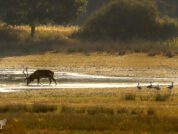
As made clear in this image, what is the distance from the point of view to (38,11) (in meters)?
76.4

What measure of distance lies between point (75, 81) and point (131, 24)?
97.8 feet

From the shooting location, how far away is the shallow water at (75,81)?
43.0 m

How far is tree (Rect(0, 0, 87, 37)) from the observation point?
7536 centimetres

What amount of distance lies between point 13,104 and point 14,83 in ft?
42.1

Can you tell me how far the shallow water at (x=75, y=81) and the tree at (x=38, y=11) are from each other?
23.0 metres

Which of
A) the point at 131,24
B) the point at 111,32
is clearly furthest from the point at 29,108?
the point at 131,24

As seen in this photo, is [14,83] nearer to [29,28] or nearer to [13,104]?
[13,104]

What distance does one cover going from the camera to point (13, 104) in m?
32.2

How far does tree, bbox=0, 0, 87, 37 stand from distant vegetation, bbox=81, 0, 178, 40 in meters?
2.48

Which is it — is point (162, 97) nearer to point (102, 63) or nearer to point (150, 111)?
point (150, 111)

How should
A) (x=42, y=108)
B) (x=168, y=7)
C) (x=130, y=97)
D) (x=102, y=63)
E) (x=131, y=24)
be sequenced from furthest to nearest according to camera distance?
(x=168, y=7), (x=131, y=24), (x=102, y=63), (x=130, y=97), (x=42, y=108)

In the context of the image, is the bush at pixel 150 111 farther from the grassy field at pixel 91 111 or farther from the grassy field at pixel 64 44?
the grassy field at pixel 64 44

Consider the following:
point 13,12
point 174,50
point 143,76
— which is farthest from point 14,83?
point 13,12

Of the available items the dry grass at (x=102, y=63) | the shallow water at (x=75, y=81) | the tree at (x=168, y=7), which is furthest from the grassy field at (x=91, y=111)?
the tree at (x=168, y=7)
